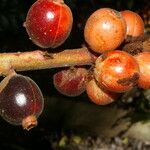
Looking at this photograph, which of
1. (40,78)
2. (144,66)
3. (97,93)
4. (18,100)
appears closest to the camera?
(18,100)

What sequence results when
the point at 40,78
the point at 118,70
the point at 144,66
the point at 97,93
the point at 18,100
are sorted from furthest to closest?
the point at 40,78, the point at 97,93, the point at 144,66, the point at 118,70, the point at 18,100

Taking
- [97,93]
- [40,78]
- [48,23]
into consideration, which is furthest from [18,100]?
[40,78]

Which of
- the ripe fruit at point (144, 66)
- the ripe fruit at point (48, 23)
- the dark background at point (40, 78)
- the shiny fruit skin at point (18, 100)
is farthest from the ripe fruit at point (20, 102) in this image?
the dark background at point (40, 78)

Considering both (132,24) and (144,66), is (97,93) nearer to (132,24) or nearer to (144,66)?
(144,66)

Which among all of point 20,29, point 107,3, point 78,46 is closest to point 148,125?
point 107,3

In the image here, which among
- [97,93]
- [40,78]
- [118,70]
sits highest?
[118,70]

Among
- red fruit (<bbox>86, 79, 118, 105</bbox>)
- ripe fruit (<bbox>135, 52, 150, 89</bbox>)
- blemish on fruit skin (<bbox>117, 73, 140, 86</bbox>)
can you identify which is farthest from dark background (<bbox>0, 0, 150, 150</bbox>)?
blemish on fruit skin (<bbox>117, 73, 140, 86</bbox>)

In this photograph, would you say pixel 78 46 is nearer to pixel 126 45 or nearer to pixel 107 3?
pixel 126 45
